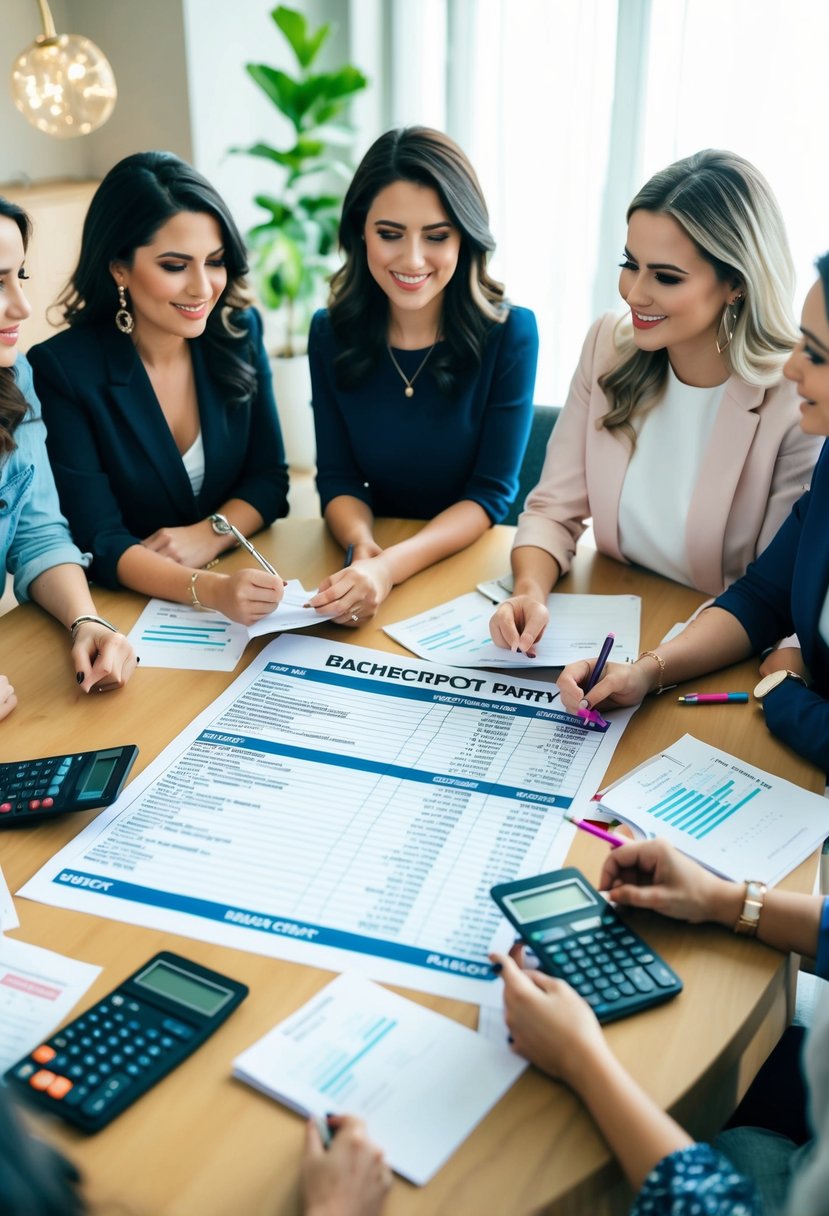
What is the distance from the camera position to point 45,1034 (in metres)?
0.89

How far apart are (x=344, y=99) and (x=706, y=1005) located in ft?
10.8

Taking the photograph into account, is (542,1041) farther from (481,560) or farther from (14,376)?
(14,376)

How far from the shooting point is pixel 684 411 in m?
1.69

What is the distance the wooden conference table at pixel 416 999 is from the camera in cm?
77

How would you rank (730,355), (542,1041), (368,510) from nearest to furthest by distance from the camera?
(542,1041)
(730,355)
(368,510)

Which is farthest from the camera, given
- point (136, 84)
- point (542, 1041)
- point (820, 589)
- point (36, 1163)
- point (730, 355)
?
point (136, 84)

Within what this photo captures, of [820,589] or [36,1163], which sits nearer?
[36,1163]

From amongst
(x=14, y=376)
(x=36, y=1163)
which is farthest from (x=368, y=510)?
(x=36, y=1163)

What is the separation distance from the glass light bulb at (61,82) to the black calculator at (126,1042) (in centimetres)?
166

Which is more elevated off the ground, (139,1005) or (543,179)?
(543,179)

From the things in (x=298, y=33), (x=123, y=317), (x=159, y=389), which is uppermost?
(x=298, y=33)

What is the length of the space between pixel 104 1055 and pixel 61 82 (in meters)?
1.75

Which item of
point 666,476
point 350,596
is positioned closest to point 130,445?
point 350,596

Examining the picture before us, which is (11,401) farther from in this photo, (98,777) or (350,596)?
(98,777)
